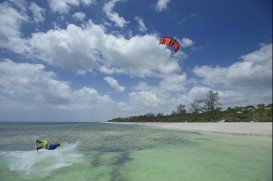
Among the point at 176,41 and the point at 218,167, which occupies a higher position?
the point at 176,41

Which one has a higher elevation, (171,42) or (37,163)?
(171,42)

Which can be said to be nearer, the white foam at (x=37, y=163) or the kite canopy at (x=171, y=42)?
the white foam at (x=37, y=163)

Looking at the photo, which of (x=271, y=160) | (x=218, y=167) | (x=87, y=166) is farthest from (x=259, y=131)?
(x=87, y=166)

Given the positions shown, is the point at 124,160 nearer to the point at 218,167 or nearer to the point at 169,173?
the point at 169,173

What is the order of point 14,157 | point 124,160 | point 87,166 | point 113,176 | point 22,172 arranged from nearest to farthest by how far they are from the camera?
point 113,176, point 22,172, point 87,166, point 124,160, point 14,157

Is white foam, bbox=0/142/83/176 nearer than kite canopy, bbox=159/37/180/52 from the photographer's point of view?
Yes

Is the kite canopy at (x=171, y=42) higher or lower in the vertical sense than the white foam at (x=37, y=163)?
higher

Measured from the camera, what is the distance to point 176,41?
1820 cm

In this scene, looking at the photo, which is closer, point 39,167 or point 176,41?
point 39,167

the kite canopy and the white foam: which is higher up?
the kite canopy

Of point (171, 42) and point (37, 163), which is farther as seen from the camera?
point (171, 42)

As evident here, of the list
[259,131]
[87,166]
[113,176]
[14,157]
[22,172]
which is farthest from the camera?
[259,131]

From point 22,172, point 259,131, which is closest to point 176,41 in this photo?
point 22,172

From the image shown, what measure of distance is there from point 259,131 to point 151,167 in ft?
72.2
